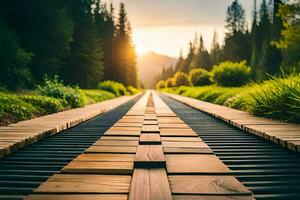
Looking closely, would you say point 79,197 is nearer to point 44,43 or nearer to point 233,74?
point 233,74

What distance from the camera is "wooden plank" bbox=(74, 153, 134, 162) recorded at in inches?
131

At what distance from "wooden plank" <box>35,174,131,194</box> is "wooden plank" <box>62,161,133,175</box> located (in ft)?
0.38

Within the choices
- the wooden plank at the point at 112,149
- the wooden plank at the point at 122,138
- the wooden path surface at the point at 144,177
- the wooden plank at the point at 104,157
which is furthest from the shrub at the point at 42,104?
the wooden plank at the point at 104,157

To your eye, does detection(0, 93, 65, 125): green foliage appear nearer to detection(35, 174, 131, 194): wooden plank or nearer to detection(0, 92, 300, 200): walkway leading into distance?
detection(0, 92, 300, 200): walkway leading into distance

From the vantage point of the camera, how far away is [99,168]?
2.95 m

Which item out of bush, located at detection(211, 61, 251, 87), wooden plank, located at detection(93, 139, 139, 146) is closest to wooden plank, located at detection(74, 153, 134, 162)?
wooden plank, located at detection(93, 139, 139, 146)

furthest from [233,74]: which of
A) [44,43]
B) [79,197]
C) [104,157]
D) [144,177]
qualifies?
[79,197]

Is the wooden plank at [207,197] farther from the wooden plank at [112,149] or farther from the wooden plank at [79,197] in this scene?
the wooden plank at [112,149]

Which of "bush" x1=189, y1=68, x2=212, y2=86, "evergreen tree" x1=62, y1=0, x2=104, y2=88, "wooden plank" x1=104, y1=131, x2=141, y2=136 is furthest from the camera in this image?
"evergreen tree" x1=62, y1=0, x2=104, y2=88

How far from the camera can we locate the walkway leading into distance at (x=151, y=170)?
230 centimetres

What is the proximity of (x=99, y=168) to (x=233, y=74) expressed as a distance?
1925cm

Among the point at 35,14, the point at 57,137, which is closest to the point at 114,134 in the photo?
the point at 57,137

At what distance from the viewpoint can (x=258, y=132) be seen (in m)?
5.21

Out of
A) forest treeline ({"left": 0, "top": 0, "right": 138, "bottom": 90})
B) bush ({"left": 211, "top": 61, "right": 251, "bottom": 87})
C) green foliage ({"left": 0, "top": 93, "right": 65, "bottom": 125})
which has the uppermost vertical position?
forest treeline ({"left": 0, "top": 0, "right": 138, "bottom": 90})
